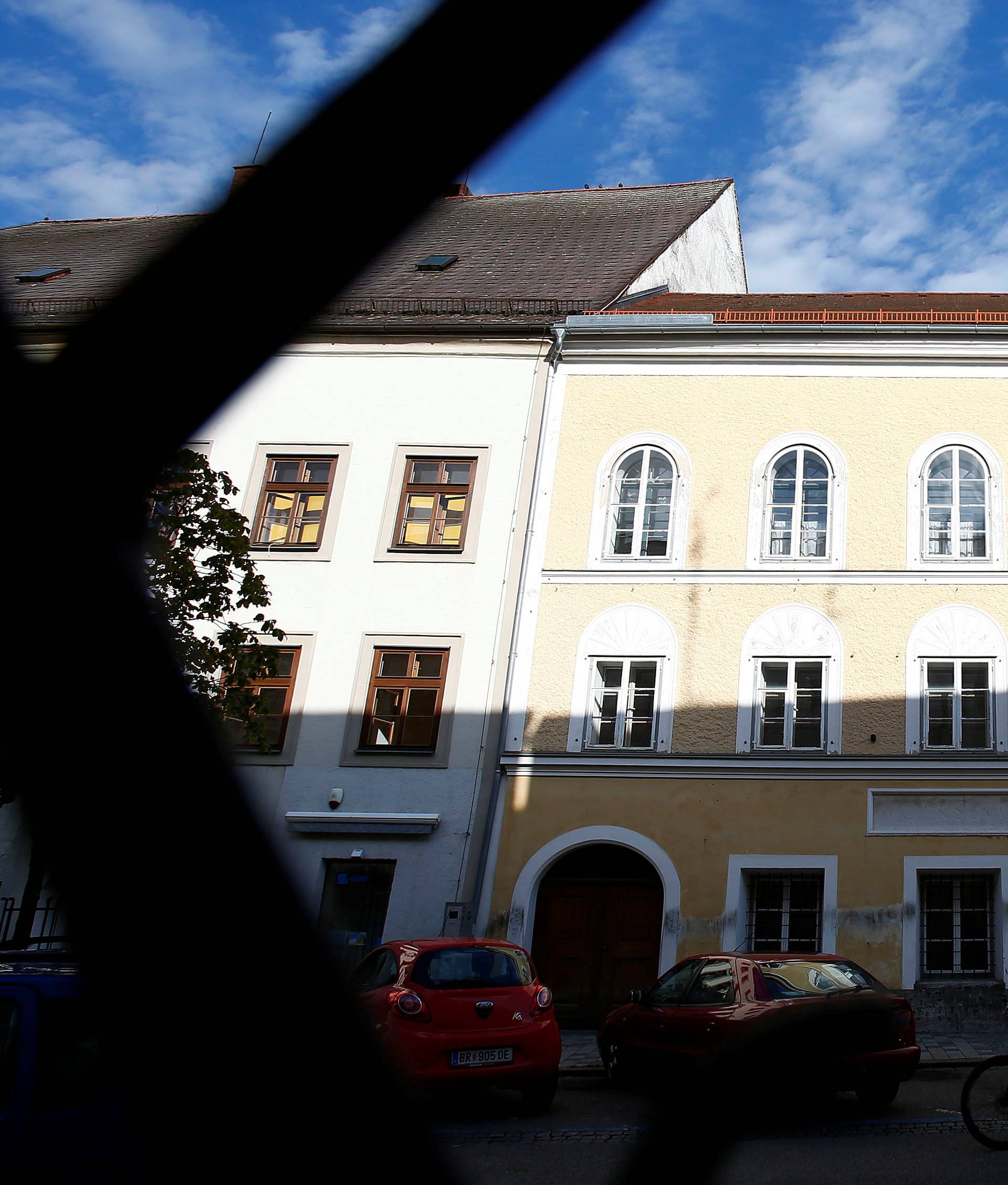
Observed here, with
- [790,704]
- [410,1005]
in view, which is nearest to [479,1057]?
[410,1005]

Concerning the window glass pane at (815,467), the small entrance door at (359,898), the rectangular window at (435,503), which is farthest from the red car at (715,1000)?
the window glass pane at (815,467)

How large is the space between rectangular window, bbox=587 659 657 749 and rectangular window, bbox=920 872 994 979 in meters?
4.27

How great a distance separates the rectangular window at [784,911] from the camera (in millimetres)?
15953

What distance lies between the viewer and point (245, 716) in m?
13.3

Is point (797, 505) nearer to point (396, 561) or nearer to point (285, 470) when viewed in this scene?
point (396, 561)

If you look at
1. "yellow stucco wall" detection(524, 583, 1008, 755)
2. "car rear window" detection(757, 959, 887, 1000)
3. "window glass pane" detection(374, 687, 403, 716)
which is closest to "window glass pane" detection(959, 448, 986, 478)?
"yellow stucco wall" detection(524, 583, 1008, 755)

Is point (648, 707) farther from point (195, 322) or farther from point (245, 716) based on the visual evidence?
point (195, 322)

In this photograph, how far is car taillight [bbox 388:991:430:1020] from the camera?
32.4 ft

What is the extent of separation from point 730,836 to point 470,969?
680 cm

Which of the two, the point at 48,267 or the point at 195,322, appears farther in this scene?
the point at 48,267

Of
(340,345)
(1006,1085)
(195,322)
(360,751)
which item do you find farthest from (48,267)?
(195,322)

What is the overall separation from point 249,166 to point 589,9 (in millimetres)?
339

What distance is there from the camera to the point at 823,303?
76.9ft

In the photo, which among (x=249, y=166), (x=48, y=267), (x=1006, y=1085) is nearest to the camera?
(x=249, y=166)
